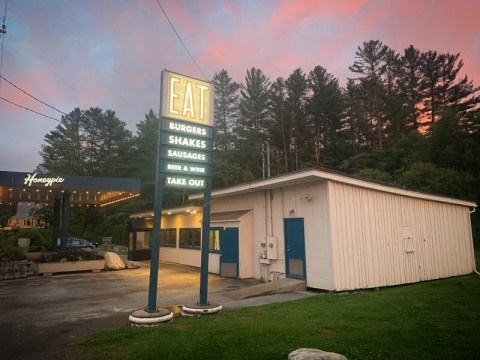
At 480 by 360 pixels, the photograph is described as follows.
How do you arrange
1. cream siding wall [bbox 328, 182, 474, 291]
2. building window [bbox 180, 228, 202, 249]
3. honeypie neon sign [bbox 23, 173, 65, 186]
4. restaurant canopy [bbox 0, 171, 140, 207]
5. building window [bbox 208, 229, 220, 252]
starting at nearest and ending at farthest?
cream siding wall [bbox 328, 182, 474, 291]
building window [bbox 208, 229, 220, 252]
restaurant canopy [bbox 0, 171, 140, 207]
honeypie neon sign [bbox 23, 173, 65, 186]
building window [bbox 180, 228, 202, 249]

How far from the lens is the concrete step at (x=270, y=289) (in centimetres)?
1149

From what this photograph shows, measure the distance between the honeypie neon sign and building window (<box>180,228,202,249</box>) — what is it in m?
8.17

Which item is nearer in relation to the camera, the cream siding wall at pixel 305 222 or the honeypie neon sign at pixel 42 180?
the cream siding wall at pixel 305 222

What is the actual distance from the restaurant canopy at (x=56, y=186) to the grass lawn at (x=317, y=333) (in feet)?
46.7

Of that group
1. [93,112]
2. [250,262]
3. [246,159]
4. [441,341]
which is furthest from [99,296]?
[93,112]

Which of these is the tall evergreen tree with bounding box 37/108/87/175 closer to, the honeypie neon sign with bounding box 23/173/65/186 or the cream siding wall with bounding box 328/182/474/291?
the honeypie neon sign with bounding box 23/173/65/186

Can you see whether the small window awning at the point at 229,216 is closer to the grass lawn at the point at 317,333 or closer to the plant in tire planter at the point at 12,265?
the grass lawn at the point at 317,333

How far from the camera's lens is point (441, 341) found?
19.7ft

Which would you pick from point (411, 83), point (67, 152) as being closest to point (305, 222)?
point (411, 83)

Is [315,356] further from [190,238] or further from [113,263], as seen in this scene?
[190,238]

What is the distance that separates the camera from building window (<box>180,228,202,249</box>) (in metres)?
21.5

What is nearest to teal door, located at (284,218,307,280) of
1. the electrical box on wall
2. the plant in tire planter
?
the electrical box on wall

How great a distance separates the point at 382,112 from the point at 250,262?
41346 millimetres

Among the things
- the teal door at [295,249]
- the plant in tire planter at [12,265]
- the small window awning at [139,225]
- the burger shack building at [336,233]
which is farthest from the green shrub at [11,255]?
the teal door at [295,249]
